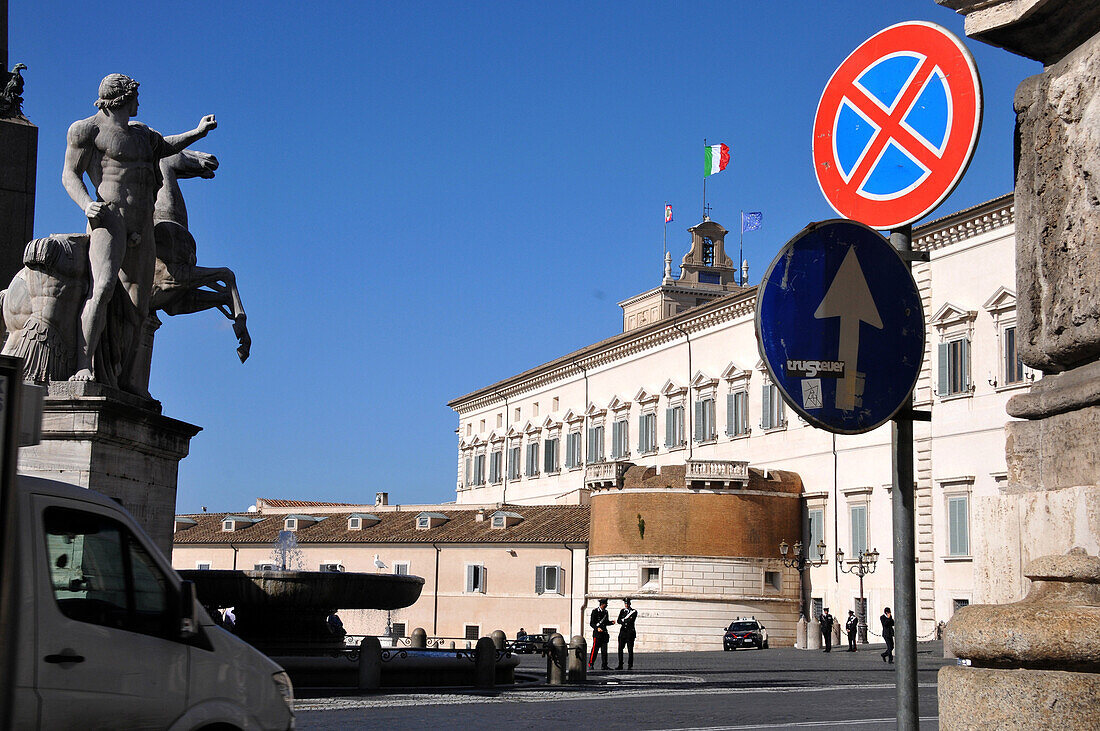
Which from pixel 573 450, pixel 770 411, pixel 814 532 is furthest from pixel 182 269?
pixel 573 450

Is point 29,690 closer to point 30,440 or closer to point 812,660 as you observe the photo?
point 30,440

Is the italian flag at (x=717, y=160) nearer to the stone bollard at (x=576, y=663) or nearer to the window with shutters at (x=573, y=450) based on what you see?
the window with shutters at (x=573, y=450)

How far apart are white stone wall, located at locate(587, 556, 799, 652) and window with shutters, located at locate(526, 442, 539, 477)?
23224 millimetres

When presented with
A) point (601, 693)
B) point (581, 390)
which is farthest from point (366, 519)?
point (601, 693)

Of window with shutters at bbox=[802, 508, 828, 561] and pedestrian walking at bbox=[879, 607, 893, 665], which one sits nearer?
pedestrian walking at bbox=[879, 607, 893, 665]

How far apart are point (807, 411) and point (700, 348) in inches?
2010

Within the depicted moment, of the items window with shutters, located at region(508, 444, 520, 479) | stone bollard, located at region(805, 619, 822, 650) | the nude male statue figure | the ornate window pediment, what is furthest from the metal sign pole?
window with shutters, located at region(508, 444, 520, 479)

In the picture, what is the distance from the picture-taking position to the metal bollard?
A: 57.6 feet

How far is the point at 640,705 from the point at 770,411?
35180mm

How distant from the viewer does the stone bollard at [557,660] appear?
Answer: 19.1 m

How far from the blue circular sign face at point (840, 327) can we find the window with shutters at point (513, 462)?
67854 mm

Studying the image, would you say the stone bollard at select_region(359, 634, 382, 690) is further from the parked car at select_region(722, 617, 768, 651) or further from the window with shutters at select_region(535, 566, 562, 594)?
the window with shutters at select_region(535, 566, 562, 594)

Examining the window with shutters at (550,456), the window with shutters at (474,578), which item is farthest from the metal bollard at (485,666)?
the window with shutters at (550,456)

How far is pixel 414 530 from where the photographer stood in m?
60.9
